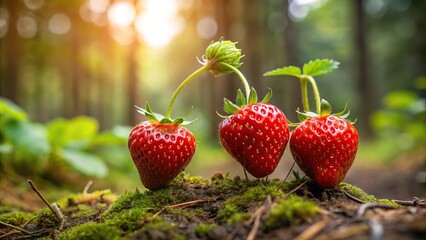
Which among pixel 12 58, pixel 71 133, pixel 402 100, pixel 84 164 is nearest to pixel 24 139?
pixel 84 164

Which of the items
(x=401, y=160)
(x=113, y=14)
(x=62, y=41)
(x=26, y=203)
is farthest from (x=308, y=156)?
(x=62, y=41)

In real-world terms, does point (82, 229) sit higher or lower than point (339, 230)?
lower

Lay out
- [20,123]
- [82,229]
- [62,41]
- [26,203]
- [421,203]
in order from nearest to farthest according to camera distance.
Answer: [82,229], [421,203], [26,203], [20,123], [62,41]

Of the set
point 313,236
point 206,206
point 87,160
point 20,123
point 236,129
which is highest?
point 236,129

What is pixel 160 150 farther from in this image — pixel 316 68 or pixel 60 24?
pixel 60 24

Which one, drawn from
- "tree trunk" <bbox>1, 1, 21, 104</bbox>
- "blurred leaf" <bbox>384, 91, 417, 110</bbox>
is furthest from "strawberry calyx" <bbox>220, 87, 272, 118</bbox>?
"tree trunk" <bbox>1, 1, 21, 104</bbox>

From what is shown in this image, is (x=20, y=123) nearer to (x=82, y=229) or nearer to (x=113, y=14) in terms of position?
(x=82, y=229)

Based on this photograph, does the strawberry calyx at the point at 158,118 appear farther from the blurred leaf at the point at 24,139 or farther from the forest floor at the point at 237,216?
the blurred leaf at the point at 24,139
